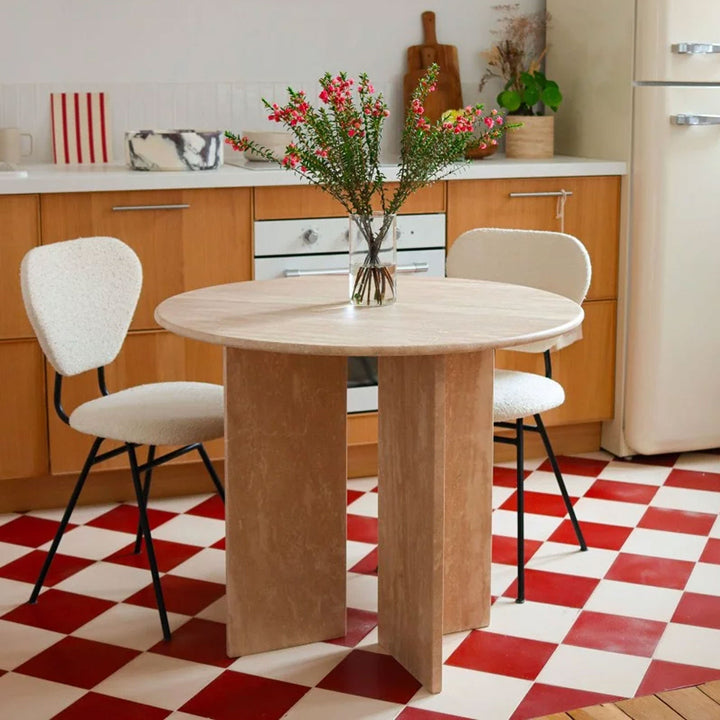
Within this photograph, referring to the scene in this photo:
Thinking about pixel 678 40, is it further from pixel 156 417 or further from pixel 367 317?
pixel 156 417

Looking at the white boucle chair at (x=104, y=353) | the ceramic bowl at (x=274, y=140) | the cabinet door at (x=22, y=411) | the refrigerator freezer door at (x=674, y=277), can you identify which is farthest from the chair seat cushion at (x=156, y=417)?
the refrigerator freezer door at (x=674, y=277)

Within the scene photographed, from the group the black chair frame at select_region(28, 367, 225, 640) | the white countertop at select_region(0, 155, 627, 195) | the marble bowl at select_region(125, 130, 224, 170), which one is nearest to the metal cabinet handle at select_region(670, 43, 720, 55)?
the white countertop at select_region(0, 155, 627, 195)

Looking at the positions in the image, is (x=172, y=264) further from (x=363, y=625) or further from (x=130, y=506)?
(x=363, y=625)

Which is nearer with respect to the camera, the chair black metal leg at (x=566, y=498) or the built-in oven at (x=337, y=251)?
the chair black metal leg at (x=566, y=498)

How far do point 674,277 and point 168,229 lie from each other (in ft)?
5.35

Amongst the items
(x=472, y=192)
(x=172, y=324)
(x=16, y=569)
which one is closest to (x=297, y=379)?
(x=172, y=324)

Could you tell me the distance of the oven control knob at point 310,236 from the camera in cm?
370

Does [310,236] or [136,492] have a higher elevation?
[310,236]

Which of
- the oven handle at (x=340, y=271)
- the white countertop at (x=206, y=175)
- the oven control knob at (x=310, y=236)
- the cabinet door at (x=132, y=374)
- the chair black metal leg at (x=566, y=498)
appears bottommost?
the chair black metal leg at (x=566, y=498)

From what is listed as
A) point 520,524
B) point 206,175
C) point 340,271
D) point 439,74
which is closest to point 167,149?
point 206,175

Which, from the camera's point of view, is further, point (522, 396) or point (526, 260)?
point (526, 260)

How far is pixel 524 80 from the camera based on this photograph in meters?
4.23

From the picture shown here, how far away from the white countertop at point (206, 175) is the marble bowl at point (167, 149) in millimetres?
66

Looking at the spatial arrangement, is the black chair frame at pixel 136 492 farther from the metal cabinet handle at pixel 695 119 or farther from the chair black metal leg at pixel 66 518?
the metal cabinet handle at pixel 695 119
